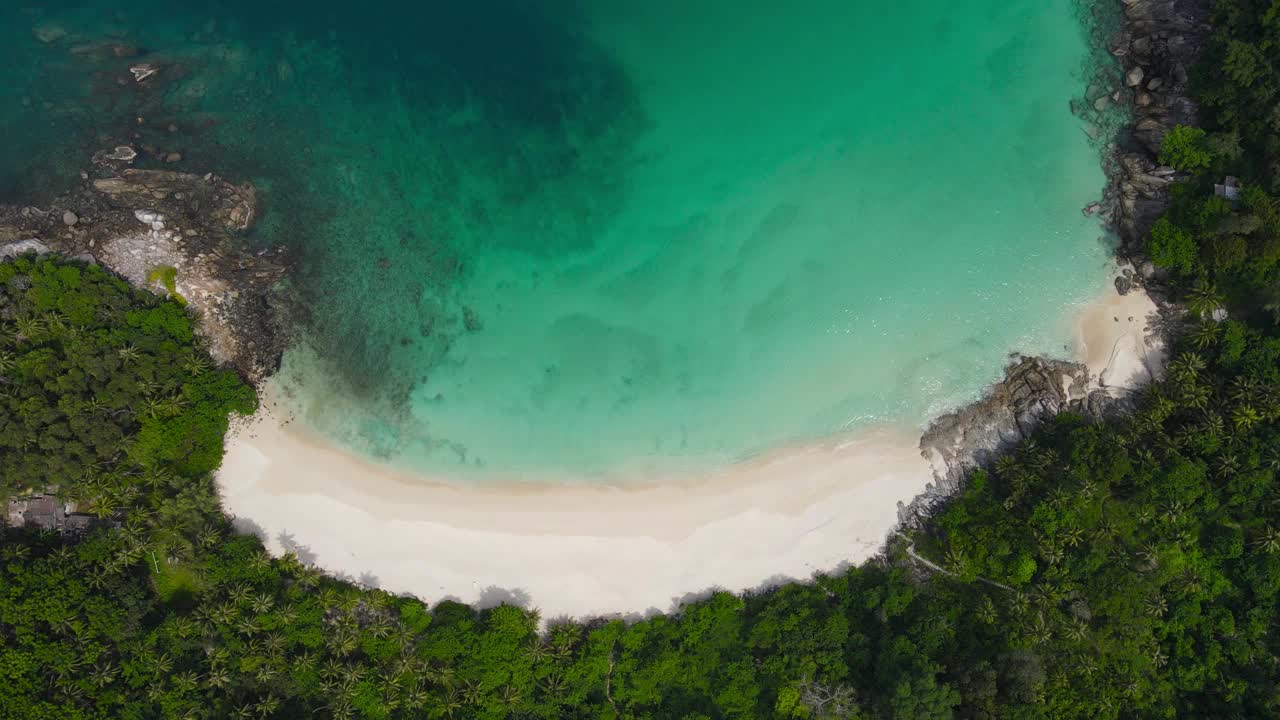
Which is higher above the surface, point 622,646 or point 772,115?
point 772,115

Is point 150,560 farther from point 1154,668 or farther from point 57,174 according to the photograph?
point 1154,668

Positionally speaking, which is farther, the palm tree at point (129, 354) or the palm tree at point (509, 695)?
the palm tree at point (509, 695)

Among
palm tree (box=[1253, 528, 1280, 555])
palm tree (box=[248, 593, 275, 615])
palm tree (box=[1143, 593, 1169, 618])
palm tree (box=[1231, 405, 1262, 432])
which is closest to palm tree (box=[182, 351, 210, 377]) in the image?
palm tree (box=[248, 593, 275, 615])

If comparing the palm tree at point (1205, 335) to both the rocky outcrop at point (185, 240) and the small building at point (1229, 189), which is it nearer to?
the small building at point (1229, 189)

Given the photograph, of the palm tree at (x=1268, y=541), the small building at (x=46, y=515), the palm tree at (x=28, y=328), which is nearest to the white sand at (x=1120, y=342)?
the palm tree at (x=1268, y=541)

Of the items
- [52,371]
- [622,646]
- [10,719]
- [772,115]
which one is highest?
[772,115]

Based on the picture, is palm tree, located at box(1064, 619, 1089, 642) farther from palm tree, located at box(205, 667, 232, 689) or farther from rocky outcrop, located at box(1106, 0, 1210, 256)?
palm tree, located at box(205, 667, 232, 689)

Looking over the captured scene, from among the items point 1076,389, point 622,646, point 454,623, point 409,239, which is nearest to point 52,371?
point 409,239

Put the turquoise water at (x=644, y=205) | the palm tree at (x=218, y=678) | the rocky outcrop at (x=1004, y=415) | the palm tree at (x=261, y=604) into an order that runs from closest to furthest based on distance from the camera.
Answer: the palm tree at (x=218, y=678)
the palm tree at (x=261, y=604)
the rocky outcrop at (x=1004, y=415)
the turquoise water at (x=644, y=205)
